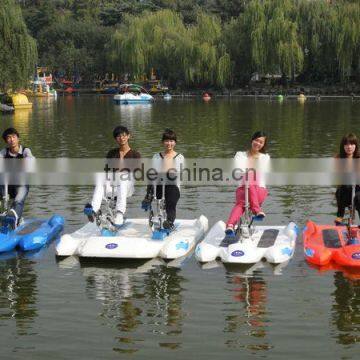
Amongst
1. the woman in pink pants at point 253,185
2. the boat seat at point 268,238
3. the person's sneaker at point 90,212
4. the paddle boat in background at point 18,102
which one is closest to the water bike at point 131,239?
the person's sneaker at point 90,212

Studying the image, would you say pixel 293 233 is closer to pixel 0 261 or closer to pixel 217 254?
pixel 217 254

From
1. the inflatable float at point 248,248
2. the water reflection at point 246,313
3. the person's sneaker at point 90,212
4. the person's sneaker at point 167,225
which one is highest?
the person's sneaker at point 90,212

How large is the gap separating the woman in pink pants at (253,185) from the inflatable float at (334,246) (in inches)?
30.1

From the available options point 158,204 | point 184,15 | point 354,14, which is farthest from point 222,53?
point 158,204

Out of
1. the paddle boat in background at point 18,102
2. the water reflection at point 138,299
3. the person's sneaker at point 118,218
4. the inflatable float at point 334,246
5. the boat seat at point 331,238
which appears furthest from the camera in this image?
the paddle boat in background at point 18,102

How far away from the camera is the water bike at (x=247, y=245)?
870cm

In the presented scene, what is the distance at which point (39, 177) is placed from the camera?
54.5ft

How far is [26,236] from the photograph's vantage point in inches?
377

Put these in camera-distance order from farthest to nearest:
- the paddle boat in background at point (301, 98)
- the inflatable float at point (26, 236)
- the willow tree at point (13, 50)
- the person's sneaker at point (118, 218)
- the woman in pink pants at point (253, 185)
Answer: the paddle boat in background at point (301, 98)
the willow tree at point (13, 50)
the person's sneaker at point (118, 218)
the inflatable float at point (26, 236)
the woman in pink pants at point (253, 185)

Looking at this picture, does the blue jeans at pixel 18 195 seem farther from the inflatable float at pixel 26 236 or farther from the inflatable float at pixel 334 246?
the inflatable float at pixel 334 246

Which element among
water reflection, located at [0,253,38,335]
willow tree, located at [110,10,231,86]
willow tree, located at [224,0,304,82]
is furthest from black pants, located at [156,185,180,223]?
willow tree, located at [110,10,231,86]

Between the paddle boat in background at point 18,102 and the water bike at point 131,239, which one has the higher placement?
the paddle boat in background at point 18,102

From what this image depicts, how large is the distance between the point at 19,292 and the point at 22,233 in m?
2.09

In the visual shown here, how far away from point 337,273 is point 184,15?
88176 mm
